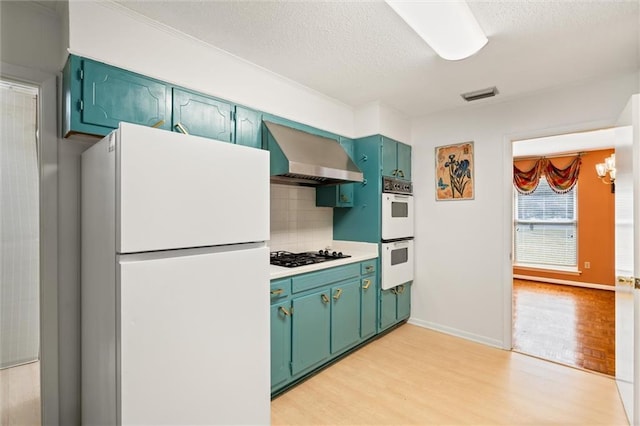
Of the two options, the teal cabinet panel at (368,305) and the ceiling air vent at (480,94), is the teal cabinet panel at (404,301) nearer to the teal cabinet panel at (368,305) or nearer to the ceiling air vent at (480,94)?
the teal cabinet panel at (368,305)

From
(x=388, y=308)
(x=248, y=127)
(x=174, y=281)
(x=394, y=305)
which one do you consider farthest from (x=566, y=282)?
(x=174, y=281)

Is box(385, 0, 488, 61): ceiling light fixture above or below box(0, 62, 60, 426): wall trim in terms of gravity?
above

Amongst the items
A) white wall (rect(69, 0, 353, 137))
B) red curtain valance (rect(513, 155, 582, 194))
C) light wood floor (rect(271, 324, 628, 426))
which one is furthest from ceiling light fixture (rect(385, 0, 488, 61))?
red curtain valance (rect(513, 155, 582, 194))

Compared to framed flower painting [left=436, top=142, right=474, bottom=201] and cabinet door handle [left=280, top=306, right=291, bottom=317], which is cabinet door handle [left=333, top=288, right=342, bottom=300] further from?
framed flower painting [left=436, top=142, right=474, bottom=201]

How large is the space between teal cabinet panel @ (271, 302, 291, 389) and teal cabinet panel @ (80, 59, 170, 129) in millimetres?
1445

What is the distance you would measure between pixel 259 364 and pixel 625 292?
2.42 m

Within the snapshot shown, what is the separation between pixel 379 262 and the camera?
127 inches

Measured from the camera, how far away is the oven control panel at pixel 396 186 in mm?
3274

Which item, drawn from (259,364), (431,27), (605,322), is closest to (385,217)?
(431,27)

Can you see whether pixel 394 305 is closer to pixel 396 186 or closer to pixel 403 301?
pixel 403 301

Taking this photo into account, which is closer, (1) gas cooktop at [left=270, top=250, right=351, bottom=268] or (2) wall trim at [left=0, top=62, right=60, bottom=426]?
(2) wall trim at [left=0, top=62, right=60, bottom=426]

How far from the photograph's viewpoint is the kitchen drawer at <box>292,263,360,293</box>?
2361 millimetres

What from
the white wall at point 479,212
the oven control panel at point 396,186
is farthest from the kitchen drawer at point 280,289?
the white wall at point 479,212

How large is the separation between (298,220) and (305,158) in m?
0.84
